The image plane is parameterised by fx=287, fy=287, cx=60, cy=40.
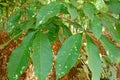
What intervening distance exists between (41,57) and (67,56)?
0.07 metres

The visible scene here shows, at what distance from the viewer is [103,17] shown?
976 mm

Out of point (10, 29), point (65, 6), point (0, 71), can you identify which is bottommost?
point (0, 71)

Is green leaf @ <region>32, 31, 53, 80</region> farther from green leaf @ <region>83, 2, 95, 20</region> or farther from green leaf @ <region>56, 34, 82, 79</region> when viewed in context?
green leaf @ <region>83, 2, 95, 20</region>

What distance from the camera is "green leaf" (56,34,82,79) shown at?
0.81m

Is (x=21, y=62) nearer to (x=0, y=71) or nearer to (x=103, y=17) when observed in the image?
(x=103, y=17)

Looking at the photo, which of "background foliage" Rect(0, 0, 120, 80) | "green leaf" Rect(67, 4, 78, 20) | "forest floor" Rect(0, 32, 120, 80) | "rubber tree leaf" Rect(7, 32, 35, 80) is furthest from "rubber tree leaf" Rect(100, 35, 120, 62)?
"forest floor" Rect(0, 32, 120, 80)

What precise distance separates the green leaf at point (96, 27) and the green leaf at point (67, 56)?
0.19 ft

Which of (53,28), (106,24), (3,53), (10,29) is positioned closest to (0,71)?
(3,53)

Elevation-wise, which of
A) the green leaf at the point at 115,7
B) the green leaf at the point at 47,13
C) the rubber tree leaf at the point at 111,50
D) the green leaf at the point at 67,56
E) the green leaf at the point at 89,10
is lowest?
the rubber tree leaf at the point at 111,50

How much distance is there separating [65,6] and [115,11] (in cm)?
23

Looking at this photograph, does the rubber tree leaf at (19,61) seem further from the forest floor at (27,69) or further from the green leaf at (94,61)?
the forest floor at (27,69)

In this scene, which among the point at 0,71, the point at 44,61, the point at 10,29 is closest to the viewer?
the point at 44,61

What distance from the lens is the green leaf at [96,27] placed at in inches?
34.5

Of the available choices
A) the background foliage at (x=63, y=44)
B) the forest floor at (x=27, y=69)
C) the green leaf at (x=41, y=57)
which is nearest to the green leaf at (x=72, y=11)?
the background foliage at (x=63, y=44)
